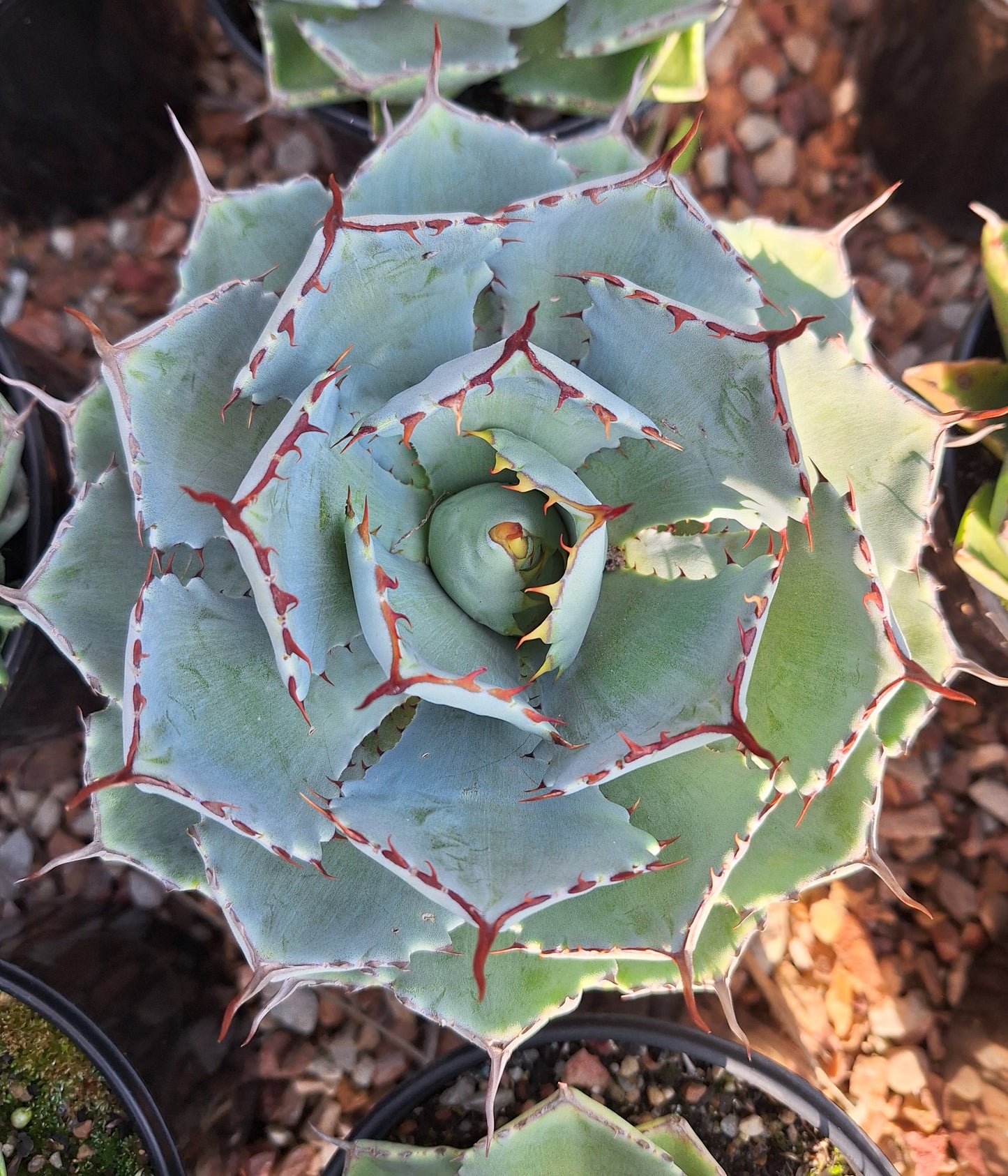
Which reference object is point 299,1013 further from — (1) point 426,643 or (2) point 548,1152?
(1) point 426,643

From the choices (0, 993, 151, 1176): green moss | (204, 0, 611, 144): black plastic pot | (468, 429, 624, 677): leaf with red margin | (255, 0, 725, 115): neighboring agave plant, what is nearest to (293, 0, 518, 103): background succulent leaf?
(255, 0, 725, 115): neighboring agave plant

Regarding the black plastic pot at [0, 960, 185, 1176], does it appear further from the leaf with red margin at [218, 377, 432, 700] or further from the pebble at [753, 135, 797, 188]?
the pebble at [753, 135, 797, 188]

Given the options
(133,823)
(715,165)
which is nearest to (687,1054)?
(133,823)

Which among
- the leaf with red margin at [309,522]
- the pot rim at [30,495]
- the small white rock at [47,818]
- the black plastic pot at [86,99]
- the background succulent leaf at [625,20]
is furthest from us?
the small white rock at [47,818]

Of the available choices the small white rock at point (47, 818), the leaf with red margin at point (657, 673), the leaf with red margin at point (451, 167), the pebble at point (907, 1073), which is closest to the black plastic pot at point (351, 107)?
the leaf with red margin at point (451, 167)

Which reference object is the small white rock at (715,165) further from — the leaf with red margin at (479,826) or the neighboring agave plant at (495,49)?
the leaf with red margin at (479,826)

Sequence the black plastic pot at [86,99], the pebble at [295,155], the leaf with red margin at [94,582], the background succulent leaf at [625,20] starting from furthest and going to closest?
the pebble at [295,155] < the black plastic pot at [86,99] < the background succulent leaf at [625,20] < the leaf with red margin at [94,582]

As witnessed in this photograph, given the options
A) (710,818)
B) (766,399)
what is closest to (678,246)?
(766,399)
